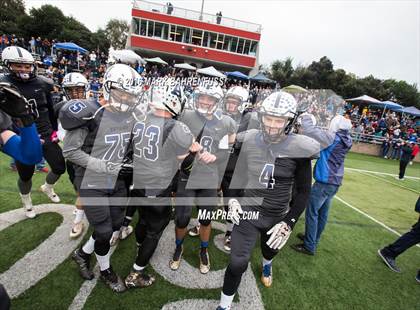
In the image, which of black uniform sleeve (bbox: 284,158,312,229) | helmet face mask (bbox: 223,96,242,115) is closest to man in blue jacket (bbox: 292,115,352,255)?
black uniform sleeve (bbox: 284,158,312,229)

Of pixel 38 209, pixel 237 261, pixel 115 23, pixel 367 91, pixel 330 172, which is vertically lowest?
pixel 38 209

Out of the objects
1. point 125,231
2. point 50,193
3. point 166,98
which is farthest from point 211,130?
A: point 50,193

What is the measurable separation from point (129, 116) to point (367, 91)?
56.1m

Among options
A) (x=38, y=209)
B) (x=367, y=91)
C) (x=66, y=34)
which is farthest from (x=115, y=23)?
(x=38, y=209)

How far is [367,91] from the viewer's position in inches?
1880

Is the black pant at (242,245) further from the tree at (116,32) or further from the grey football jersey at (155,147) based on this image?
the tree at (116,32)

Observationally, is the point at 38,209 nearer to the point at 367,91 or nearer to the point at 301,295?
the point at 301,295

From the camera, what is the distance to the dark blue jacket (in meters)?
3.86

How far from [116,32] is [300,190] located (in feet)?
263

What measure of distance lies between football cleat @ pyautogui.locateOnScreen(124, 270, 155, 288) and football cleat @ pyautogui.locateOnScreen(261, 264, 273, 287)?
1.50m

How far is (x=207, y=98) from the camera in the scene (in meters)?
3.62

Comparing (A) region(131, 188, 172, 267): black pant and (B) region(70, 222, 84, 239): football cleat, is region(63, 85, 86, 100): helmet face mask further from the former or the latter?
(A) region(131, 188, 172, 267): black pant

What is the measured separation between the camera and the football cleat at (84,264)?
2973 mm

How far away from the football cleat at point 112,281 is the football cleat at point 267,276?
1800 millimetres
